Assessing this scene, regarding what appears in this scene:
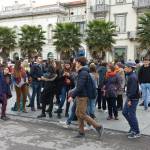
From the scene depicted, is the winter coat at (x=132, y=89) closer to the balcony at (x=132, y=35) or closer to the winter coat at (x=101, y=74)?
A: the winter coat at (x=101, y=74)

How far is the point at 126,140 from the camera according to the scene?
335 inches

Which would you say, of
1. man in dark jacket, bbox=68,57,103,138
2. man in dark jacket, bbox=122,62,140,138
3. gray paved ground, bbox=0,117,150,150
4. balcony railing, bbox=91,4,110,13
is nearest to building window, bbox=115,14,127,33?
balcony railing, bbox=91,4,110,13

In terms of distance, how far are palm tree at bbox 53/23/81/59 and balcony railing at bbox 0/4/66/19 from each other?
1025 cm

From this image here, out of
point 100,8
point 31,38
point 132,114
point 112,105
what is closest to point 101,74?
point 112,105

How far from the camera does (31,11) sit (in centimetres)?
4881

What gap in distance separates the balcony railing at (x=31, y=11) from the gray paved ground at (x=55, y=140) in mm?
38215

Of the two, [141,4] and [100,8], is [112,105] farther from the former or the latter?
[100,8]

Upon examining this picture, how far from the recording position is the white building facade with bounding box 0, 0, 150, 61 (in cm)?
4012

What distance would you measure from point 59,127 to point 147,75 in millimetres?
4057

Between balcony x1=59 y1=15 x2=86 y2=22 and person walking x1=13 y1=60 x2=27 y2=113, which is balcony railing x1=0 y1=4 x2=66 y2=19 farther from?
person walking x1=13 y1=60 x2=27 y2=113

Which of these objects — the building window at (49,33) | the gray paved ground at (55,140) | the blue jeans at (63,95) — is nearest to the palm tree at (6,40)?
the building window at (49,33)

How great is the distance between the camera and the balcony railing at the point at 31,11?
1854 inches

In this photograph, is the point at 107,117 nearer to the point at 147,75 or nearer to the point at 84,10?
the point at 147,75

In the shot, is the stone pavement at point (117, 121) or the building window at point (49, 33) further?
the building window at point (49, 33)
